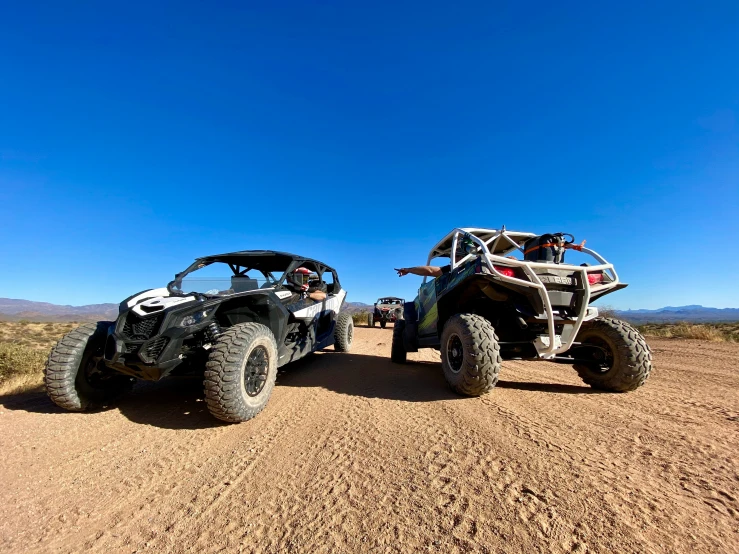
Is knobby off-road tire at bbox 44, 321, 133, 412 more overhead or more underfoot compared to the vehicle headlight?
more underfoot

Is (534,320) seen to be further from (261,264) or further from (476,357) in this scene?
(261,264)

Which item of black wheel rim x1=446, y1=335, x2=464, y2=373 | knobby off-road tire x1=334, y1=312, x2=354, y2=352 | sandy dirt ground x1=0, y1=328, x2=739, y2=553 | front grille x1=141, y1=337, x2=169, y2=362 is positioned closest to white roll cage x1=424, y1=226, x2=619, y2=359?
sandy dirt ground x1=0, y1=328, x2=739, y2=553

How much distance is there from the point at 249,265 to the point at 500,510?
19.2 feet

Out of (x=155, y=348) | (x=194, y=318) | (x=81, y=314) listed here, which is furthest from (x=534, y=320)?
(x=81, y=314)

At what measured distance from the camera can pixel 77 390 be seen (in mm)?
3479

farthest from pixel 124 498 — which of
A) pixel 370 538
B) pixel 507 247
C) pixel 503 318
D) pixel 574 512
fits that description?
pixel 507 247

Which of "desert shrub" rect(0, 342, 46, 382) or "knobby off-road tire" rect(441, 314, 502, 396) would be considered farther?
"desert shrub" rect(0, 342, 46, 382)

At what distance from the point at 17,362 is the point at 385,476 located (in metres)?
6.92

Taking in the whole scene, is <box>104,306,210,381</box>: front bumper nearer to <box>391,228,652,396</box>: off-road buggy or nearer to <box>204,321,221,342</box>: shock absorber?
<box>204,321,221,342</box>: shock absorber

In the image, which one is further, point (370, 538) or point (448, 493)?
point (448, 493)

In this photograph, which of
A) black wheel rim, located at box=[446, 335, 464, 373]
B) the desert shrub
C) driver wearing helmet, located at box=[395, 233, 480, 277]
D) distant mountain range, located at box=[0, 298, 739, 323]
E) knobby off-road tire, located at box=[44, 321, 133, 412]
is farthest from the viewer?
distant mountain range, located at box=[0, 298, 739, 323]

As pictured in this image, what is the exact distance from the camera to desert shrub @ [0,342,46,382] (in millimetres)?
5352

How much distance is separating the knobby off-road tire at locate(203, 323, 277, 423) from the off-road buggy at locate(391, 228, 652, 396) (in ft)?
6.95

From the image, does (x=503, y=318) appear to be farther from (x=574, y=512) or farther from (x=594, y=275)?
(x=574, y=512)
